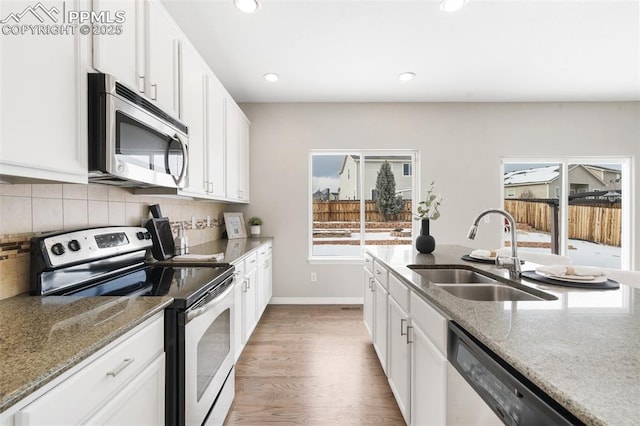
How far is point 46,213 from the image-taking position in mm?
1329

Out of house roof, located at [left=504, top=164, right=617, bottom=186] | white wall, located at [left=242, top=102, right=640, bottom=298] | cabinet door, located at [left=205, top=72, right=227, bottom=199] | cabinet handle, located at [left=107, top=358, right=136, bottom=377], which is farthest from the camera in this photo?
house roof, located at [left=504, top=164, right=617, bottom=186]

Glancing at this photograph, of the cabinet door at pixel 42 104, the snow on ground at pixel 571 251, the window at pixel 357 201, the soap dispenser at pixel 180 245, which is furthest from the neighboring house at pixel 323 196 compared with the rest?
the cabinet door at pixel 42 104

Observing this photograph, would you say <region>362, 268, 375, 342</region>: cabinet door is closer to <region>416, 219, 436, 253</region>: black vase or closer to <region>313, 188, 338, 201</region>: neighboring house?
<region>416, 219, 436, 253</region>: black vase

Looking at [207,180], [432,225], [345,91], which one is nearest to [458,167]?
[432,225]

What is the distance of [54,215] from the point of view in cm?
137

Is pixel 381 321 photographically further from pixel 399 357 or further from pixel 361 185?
pixel 361 185

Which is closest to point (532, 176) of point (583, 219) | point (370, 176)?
point (583, 219)

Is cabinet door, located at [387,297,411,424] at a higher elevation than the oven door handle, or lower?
lower

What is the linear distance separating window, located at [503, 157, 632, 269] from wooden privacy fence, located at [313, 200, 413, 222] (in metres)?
1.36

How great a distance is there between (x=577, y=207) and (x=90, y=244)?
5.16 meters

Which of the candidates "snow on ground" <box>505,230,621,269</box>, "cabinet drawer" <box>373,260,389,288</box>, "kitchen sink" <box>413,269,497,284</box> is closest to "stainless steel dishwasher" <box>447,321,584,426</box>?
"kitchen sink" <box>413,269,497,284</box>

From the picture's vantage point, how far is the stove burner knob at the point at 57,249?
49.0 inches

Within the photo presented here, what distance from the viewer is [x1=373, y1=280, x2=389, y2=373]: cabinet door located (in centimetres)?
205

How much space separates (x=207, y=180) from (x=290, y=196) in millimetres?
1622
